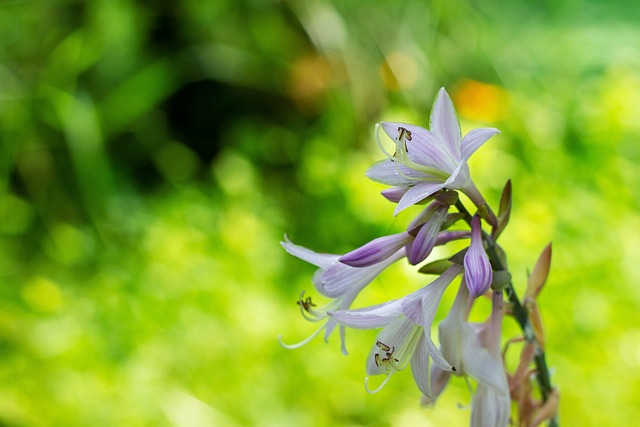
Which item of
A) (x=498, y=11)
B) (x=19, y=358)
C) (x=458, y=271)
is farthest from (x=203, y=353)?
(x=498, y=11)

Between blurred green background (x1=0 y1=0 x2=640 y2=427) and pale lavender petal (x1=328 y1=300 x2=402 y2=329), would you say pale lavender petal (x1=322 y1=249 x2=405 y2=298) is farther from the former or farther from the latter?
blurred green background (x1=0 y1=0 x2=640 y2=427)

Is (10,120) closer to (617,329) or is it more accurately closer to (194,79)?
(194,79)

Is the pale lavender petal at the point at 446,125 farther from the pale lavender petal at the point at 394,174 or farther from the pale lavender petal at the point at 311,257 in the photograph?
the pale lavender petal at the point at 311,257

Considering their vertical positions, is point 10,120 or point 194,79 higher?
point 194,79

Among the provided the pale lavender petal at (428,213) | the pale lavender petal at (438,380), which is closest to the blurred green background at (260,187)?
the pale lavender petal at (438,380)

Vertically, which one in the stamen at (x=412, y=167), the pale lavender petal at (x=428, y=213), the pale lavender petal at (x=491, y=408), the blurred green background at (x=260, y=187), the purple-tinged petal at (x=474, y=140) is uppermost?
the blurred green background at (x=260, y=187)

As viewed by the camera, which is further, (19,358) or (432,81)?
(432,81)

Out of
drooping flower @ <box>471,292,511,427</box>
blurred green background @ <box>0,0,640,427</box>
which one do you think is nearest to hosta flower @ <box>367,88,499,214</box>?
drooping flower @ <box>471,292,511,427</box>
